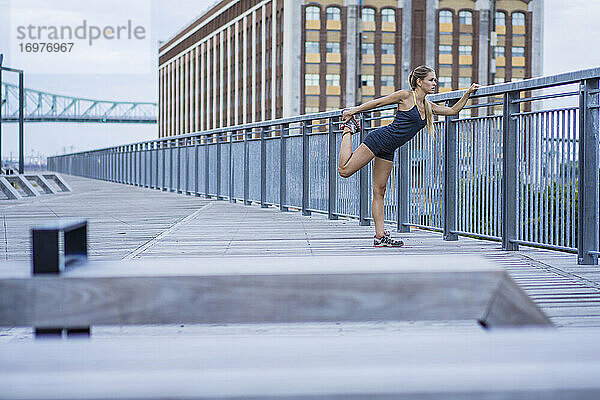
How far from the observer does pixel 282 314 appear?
2.19 metres

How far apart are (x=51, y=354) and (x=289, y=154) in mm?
12832

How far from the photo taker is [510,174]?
24.4 feet

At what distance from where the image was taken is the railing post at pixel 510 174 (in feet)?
24.2

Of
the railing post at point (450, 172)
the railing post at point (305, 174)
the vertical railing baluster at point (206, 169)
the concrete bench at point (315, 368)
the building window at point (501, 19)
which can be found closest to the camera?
the concrete bench at point (315, 368)

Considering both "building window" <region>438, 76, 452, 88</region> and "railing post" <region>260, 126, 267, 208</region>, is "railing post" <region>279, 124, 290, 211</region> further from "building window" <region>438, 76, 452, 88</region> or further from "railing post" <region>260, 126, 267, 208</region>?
"building window" <region>438, 76, 452, 88</region>

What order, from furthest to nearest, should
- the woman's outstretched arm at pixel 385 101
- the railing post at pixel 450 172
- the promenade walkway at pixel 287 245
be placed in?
1. the railing post at pixel 450 172
2. the woman's outstretched arm at pixel 385 101
3. the promenade walkway at pixel 287 245

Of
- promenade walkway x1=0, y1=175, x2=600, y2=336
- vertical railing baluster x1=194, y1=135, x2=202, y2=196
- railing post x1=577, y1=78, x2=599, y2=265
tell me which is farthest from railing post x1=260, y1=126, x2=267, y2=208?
railing post x1=577, y1=78, x2=599, y2=265

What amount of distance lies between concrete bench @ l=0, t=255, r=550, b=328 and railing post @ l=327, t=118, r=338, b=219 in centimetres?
953

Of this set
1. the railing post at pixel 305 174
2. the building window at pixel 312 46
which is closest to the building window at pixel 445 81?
the building window at pixel 312 46

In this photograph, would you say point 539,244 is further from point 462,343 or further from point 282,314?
point 462,343

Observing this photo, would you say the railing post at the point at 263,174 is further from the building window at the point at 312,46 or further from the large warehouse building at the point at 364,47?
the building window at the point at 312,46

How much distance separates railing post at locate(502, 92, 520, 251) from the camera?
7379mm

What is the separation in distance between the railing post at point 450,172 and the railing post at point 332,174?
131 inches

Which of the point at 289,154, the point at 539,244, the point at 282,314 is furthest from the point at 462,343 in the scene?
the point at 289,154
